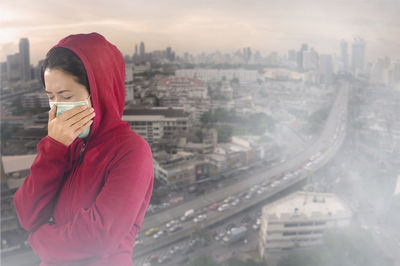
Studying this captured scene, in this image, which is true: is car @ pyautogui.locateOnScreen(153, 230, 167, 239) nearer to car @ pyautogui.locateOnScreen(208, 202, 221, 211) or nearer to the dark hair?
car @ pyautogui.locateOnScreen(208, 202, 221, 211)

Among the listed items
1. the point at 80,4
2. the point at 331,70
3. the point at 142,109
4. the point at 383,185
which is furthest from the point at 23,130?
the point at 383,185

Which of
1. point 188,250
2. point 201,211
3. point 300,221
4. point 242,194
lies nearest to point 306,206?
point 300,221

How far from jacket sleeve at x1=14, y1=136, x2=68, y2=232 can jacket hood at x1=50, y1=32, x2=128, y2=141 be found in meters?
0.09

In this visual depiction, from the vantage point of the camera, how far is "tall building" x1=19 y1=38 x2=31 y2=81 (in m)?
2.98

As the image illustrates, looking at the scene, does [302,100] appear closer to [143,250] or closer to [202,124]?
[202,124]

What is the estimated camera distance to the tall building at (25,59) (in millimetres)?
2980

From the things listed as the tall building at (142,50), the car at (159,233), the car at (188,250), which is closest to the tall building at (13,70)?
the tall building at (142,50)

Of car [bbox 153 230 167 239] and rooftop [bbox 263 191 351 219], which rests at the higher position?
rooftop [bbox 263 191 351 219]

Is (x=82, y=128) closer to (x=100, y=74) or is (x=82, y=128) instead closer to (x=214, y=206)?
(x=100, y=74)

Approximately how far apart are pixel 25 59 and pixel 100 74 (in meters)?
2.87

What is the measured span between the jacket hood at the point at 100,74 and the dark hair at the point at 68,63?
11 mm

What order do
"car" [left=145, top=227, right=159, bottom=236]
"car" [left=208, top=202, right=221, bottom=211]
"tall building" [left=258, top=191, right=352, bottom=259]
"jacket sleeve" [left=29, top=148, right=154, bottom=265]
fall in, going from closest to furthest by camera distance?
1. "jacket sleeve" [left=29, top=148, right=154, bottom=265]
2. "tall building" [left=258, top=191, right=352, bottom=259]
3. "car" [left=145, top=227, right=159, bottom=236]
4. "car" [left=208, top=202, right=221, bottom=211]

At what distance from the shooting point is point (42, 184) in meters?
0.73

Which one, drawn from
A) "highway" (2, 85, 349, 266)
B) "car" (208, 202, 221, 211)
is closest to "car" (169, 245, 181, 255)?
"highway" (2, 85, 349, 266)
